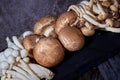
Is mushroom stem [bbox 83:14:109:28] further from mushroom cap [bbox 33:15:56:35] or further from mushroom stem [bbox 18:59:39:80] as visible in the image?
mushroom stem [bbox 18:59:39:80]

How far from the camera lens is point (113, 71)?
947 millimetres

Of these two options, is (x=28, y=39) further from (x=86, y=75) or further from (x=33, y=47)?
(x=86, y=75)

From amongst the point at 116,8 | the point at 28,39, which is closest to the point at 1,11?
the point at 28,39

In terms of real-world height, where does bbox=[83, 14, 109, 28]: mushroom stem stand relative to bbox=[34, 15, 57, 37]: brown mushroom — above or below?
below

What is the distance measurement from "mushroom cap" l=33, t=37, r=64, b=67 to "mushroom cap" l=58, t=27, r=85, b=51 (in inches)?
1.1

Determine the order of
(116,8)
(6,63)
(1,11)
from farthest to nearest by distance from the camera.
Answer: (1,11) → (116,8) → (6,63)

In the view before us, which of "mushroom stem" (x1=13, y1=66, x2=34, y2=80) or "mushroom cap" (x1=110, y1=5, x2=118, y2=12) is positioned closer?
"mushroom stem" (x1=13, y1=66, x2=34, y2=80)

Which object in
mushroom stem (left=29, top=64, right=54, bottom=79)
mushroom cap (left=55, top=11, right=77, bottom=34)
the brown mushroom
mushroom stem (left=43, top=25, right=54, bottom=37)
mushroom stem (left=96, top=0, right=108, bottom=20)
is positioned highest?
the brown mushroom

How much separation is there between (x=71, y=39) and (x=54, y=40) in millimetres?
62

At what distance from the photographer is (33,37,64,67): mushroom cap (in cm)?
91

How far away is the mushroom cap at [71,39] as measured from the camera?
3.07 feet

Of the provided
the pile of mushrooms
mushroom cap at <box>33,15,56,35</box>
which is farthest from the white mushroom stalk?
mushroom cap at <box>33,15,56,35</box>

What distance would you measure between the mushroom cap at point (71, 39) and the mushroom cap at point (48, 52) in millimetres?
29

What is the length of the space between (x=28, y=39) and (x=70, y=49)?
0.17 meters
